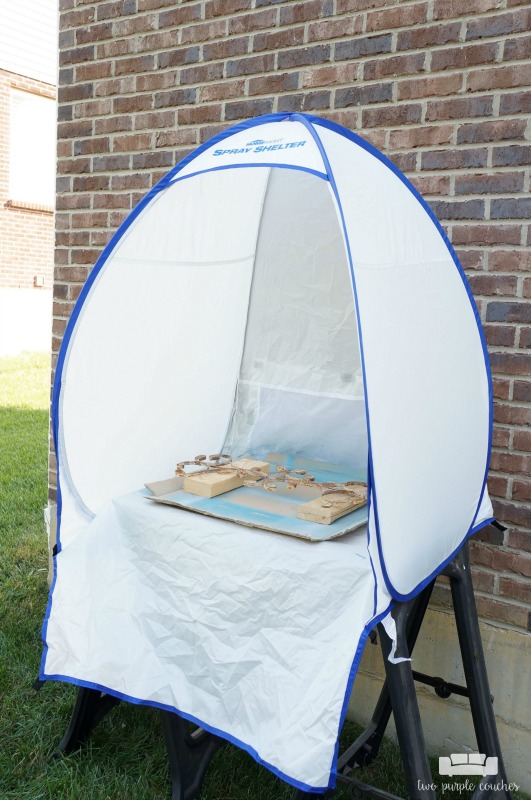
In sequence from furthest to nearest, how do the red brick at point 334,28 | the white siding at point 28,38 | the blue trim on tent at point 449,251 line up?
the white siding at point 28,38
the red brick at point 334,28
the blue trim on tent at point 449,251

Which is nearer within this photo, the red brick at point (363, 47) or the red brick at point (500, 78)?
the red brick at point (500, 78)

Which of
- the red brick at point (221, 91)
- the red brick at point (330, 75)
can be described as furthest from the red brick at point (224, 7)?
the red brick at point (330, 75)

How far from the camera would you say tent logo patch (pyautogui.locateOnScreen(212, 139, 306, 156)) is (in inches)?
73.6

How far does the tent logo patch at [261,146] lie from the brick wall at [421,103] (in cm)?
87

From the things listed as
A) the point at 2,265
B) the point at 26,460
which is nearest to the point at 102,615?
the point at 26,460

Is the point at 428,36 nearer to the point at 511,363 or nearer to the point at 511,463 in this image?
the point at 511,363

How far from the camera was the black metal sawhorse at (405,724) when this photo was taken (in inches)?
72.3

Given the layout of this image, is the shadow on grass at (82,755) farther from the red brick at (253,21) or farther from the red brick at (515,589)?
the red brick at (253,21)

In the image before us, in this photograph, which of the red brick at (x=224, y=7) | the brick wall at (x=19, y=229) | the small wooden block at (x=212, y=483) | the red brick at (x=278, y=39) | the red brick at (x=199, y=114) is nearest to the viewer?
the small wooden block at (x=212, y=483)

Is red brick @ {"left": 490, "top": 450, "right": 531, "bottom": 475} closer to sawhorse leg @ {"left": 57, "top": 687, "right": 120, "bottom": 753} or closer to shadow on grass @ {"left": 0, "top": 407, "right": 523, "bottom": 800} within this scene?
shadow on grass @ {"left": 0, "top": 407, "right": 523, "bottom": 800}

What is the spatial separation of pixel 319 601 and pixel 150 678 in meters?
0.57

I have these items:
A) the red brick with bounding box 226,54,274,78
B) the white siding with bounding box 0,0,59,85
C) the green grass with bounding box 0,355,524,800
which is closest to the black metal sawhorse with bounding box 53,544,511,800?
the green grass with bounding box 0,355,524,800

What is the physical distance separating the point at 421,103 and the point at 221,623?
1.80m

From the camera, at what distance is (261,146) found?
6.29 ft
